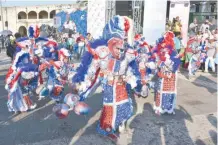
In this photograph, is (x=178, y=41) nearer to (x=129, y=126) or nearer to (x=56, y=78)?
(x=56, y=78)

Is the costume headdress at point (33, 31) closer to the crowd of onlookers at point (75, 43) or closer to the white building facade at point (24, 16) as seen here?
the crowd of onlookers at point (75, 43)

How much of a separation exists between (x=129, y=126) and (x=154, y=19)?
7.31m

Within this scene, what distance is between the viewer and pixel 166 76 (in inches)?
223

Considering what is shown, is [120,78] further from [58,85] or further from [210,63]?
[210,63]

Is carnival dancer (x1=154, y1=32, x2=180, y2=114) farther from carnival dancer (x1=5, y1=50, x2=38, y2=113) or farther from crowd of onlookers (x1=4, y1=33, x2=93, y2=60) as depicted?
crowd of onlookers (x1=4, y1=33, x2=93, y2=60)

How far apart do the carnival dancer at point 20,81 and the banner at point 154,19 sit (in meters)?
6.62

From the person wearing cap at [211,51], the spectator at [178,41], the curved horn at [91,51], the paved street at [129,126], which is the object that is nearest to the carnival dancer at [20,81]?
the paved street at [129,126]

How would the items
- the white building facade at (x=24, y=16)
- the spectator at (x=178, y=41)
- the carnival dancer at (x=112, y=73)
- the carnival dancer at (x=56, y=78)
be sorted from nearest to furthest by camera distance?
the carnival dancer at (x=112, y=73) → the carnival dancer at (x=56, y=78) → the spectator at (x=178, y=41) → the white building facade at (x=24, y=16)

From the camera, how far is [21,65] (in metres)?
5.61

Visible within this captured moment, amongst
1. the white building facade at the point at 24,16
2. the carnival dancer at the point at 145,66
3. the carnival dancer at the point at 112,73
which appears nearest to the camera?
the carnival dancer at the point at 112,73

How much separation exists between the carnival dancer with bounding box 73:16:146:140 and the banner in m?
7.21

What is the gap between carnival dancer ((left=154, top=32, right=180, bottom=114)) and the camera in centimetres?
554

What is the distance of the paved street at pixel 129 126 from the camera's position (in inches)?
178

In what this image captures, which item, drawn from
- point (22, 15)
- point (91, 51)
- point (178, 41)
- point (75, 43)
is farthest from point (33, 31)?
point (22, 15)
